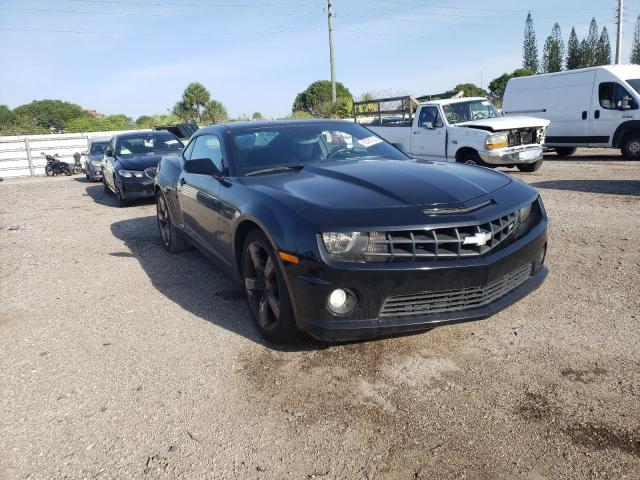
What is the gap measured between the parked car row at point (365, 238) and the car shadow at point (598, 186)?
5791 millimetres

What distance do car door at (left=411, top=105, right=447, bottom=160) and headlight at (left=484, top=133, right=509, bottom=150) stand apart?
3.74 feet

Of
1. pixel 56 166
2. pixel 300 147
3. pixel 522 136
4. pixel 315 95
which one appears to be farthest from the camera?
pixel 315 95

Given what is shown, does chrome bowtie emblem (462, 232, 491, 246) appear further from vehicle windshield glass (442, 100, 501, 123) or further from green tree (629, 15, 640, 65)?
green tree (629, 15, 640, 65)

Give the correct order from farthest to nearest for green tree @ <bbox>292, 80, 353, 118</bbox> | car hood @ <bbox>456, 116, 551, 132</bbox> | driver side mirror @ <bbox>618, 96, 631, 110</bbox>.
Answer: green tree @ <bbox>292, 80, 353, 118</bbox> → driver side mirror @ <bbox>618, 96, 631, 110</bbox> → car hood @ <bbox>456, 116, 551, 132</bbox>

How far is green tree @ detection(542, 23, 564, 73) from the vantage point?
58281mm

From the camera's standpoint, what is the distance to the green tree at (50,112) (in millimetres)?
70938

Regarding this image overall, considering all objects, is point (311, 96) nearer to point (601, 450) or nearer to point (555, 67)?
point (555, 67)

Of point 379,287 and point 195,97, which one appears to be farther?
point 195,97

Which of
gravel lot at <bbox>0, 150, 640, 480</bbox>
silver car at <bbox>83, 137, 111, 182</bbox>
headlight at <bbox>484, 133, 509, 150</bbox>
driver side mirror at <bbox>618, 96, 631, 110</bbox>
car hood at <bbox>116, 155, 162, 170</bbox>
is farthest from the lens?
silver car at <bbox>83, 137, 111, 182</bbox>

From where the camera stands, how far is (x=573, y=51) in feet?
194

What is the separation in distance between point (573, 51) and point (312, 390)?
6813 cm

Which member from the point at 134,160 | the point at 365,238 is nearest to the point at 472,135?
the point at 134,160

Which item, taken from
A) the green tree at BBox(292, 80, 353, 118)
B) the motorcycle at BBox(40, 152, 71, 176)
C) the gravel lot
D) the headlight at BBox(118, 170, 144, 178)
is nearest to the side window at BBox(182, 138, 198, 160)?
the gravel lot

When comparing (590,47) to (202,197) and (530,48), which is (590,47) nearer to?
(530,48)
